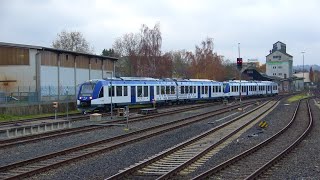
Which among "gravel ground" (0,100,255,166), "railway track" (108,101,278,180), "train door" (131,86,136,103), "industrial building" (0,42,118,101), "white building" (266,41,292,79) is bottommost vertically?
"gravel ground" (0,100,255,166)

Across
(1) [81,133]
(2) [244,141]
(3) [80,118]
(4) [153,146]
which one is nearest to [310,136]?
(2) [244,141]

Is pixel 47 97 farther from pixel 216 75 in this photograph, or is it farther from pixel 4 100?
pixel 216 75

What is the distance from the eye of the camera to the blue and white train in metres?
36.2

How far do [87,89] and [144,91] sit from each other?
24.2 ft

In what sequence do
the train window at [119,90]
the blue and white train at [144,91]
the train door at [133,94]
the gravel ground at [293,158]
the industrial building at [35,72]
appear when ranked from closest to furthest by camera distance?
1. the gravel ground at [293,158]
2. the blue and white train at [144,91]
3. the train window at [119,90]
4. the train door at [133,94]
5. the industrial building at [35,72]

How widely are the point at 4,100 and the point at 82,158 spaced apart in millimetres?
24306

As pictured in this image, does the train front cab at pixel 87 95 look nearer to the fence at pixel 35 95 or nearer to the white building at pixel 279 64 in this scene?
the fence at pixel 35 95

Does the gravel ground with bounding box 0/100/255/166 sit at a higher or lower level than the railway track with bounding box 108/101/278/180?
lower

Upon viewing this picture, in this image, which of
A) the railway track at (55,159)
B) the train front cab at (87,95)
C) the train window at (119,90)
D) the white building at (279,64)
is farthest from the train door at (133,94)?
the white building at (279,64)

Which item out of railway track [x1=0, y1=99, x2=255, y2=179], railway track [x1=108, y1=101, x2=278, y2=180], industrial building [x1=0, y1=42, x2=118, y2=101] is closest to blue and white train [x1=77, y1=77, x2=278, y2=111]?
industrial building [x1=0, y1=42, x2=118, y2=101]

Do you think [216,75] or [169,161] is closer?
[169,161]

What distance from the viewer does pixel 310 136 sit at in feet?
66.9

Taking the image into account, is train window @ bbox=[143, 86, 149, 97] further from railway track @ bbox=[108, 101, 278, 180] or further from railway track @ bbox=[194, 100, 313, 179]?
railway track @ bbox=[194, 100, 313, 179]

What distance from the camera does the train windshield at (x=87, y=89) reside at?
36.0 meters
